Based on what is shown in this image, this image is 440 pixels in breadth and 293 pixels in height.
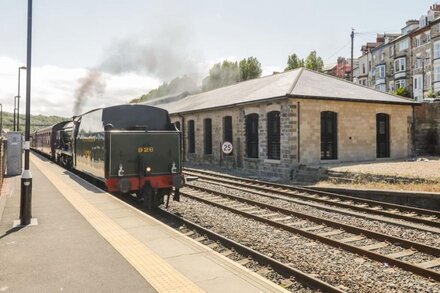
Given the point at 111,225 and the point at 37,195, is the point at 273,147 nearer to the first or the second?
the point at 37,195

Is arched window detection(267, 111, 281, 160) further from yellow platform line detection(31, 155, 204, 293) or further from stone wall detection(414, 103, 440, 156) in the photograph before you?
yellow platform line detection(31, 155, 204, 293)

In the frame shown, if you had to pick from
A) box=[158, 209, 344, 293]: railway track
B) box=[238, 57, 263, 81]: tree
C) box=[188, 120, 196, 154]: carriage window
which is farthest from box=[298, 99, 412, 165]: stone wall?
box=[238, 57, 263, 81]: tree

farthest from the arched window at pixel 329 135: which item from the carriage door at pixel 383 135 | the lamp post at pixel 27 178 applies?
the lamp post at pixel 27 178

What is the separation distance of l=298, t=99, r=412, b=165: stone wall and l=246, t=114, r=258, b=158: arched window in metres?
4.00

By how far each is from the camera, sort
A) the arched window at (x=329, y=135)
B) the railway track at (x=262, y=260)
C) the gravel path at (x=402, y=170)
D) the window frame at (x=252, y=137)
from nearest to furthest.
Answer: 1. the railway track at (x=262, y=260)
2. the gravel path at (x=402, y=170)
3. the arched window at (x=329, y=135)
4. the window frame at (x=252, y=137)

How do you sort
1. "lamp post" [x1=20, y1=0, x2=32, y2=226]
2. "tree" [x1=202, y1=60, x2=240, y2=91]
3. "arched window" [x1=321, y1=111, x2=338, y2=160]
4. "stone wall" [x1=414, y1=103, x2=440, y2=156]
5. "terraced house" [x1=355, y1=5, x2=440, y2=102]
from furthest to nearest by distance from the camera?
"tree" [x1=202, y1=60, x2=240, y2=91]
"terraced house" [x1=355, y1=5, x2=440, y2=102]
"stone wall" [x1=414, y1=103, x2=440, y2=156]
"arched window" [x1=321, y1=111, x2=338, y2=160]
"lamp post" [x1=20, y1=0, x2=32, y2=226]

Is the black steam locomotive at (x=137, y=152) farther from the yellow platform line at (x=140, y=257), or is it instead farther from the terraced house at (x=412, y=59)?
the terraced house at (x=412, y=59)

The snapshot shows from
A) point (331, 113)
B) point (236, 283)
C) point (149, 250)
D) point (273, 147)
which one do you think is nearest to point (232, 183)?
point (273, 147)

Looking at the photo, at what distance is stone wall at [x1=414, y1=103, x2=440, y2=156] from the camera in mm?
23484

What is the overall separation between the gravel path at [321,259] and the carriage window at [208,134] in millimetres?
17223

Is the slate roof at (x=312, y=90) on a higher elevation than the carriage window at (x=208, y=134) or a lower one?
higher

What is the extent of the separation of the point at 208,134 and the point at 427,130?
569 inches

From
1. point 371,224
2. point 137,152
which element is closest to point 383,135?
point 371,224

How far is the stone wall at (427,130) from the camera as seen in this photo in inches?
925
